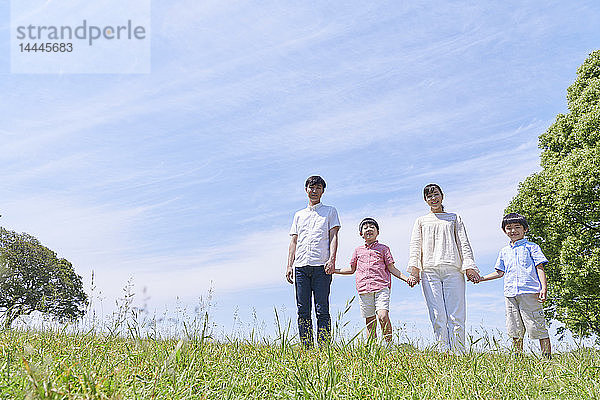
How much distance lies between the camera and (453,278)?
7.77 metres

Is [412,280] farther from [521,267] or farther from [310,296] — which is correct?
[521,267]

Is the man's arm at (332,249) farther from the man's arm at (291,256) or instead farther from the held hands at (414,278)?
the held hands at (414,278)

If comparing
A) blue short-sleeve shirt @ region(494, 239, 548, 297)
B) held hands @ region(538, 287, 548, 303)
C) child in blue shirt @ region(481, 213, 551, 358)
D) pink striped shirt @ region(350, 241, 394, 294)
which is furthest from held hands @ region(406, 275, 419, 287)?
held hands @ region(538, 287, 548, 303)

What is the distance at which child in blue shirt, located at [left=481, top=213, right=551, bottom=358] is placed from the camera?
7.99 meters

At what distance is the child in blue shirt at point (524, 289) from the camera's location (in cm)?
799

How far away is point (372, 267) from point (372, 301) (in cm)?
49

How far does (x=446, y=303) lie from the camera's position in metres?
7.73

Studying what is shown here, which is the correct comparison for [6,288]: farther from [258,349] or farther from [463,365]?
[463,365]

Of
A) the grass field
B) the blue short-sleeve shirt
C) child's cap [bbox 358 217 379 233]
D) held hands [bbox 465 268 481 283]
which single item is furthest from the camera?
child's cap [bbox 358 217 379 233]

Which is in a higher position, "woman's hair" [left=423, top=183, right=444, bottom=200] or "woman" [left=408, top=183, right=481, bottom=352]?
"woman's hair" [left=423, top=183, right=444, bottom=200]

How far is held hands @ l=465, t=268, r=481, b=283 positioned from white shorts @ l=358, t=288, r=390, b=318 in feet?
3.78

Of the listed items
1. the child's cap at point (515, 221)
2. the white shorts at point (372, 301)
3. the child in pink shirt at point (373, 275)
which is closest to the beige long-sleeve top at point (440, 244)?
the child in pink shirt at point (373, 275)

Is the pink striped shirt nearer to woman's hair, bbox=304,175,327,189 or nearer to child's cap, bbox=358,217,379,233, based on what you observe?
child's cap, bbox=358,217,379,233

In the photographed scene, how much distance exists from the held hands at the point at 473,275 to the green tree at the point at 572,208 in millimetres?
9141
